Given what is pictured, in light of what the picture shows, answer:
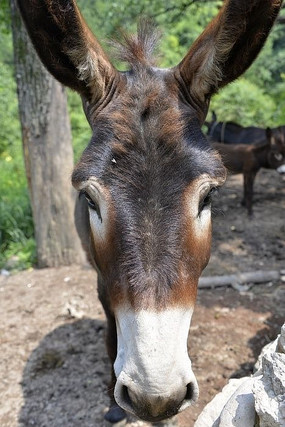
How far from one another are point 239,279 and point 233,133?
25.4 ft

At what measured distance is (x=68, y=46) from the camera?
88.8 inches

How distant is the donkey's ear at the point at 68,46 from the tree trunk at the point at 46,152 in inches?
130

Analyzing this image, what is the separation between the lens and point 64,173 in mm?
6027

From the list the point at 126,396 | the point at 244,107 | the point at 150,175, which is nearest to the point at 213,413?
the point at 126,396

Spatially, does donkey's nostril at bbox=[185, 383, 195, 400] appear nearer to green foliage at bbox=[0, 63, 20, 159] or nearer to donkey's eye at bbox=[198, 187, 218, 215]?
donkey's eye at bbox=[198, 187, 218, 215]

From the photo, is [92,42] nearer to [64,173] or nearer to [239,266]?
[64,173]

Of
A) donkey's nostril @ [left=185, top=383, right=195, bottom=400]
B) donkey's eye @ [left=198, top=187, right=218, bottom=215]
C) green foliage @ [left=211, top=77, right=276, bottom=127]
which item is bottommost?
green foliage @ [left=211, top=77, right=276, bottom=127]

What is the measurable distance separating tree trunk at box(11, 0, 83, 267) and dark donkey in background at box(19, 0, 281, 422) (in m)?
3.43

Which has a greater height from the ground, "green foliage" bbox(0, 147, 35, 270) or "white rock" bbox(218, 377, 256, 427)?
"white rock" bbox(218, 377, 256, 427)

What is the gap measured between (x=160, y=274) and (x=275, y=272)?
4260 mm

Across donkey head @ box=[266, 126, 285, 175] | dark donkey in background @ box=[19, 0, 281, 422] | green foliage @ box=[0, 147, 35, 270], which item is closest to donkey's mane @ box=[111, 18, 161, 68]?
dark donkey in background @ box=[19, 0, 281, 422]

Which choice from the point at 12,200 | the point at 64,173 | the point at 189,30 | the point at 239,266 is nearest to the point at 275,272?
the point at 239,266

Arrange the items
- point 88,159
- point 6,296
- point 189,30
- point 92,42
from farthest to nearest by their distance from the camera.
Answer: point 189,30 < point 6,296 < point 92,42 < point 88,159

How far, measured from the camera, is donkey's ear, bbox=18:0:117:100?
2.12 metres
